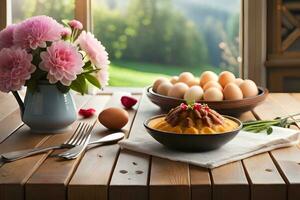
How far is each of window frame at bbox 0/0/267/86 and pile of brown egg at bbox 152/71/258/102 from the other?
48.7 inches

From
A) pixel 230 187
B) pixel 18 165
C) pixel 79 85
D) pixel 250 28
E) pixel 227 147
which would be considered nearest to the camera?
pixel 230 187

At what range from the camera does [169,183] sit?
1.34 metres

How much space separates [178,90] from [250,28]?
1.39 meters

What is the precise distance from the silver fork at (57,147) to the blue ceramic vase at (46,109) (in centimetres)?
6

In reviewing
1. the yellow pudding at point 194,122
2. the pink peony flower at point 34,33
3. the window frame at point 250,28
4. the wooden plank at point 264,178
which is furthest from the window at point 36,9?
the wooden plank at point 264,178

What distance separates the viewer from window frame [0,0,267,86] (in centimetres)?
335

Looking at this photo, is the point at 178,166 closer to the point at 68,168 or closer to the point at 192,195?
the point at 192,195

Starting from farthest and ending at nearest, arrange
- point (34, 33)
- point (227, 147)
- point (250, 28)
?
point (250, 28)
point (34, 33)
point (227, 147)

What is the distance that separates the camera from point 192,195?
4.35 ft

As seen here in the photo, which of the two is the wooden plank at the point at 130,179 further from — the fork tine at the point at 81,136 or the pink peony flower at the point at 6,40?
the pink peony flower at the point at 6,40

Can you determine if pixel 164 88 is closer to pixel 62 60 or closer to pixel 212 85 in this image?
pixel 212 85

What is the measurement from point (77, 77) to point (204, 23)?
313 cm

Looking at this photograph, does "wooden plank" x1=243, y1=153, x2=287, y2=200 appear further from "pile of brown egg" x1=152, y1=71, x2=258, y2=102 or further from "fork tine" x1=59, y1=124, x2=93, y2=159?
"pile of brown egg" x1=152, y1=71, x2=258, y2=102

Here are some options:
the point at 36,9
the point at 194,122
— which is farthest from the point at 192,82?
the point at 36,9
